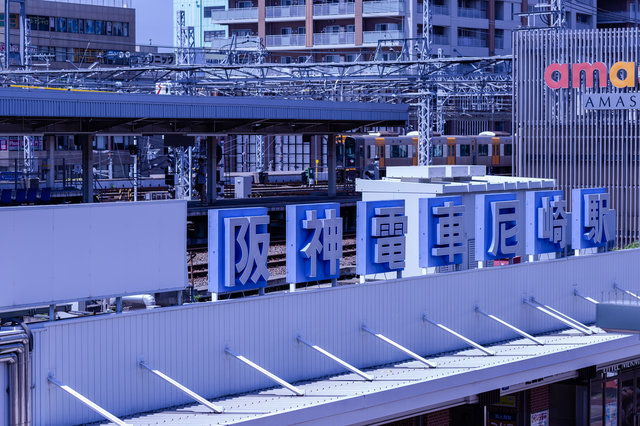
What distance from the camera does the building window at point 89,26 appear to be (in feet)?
261

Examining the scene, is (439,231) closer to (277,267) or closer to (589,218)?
(589,218)

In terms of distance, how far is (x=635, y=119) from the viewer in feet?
85.7

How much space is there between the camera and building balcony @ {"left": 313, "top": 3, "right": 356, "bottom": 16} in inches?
2815

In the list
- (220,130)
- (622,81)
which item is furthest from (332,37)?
(622,81)

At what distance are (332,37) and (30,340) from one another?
64.0 m

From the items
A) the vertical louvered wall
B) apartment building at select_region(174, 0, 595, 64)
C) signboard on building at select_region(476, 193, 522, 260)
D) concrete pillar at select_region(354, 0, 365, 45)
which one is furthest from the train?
signboard on building at select_region(476, 193, 522, 260)

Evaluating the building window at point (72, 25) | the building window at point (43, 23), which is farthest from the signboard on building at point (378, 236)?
the building window at point (72, 25)

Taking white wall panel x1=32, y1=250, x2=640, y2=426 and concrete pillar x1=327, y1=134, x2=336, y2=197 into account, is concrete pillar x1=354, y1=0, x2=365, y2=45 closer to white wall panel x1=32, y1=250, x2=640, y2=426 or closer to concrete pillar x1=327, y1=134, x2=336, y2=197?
concrete pillar x1=327, y1=134, x2=336, y2=197

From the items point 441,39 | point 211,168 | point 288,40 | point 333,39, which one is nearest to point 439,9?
point 441,39

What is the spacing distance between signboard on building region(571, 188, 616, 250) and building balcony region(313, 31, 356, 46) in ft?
178

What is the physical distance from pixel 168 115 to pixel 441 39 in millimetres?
49328

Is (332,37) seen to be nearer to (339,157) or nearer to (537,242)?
(339,157)

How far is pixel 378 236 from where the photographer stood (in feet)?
46.2

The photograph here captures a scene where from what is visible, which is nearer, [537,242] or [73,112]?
[537,242]
